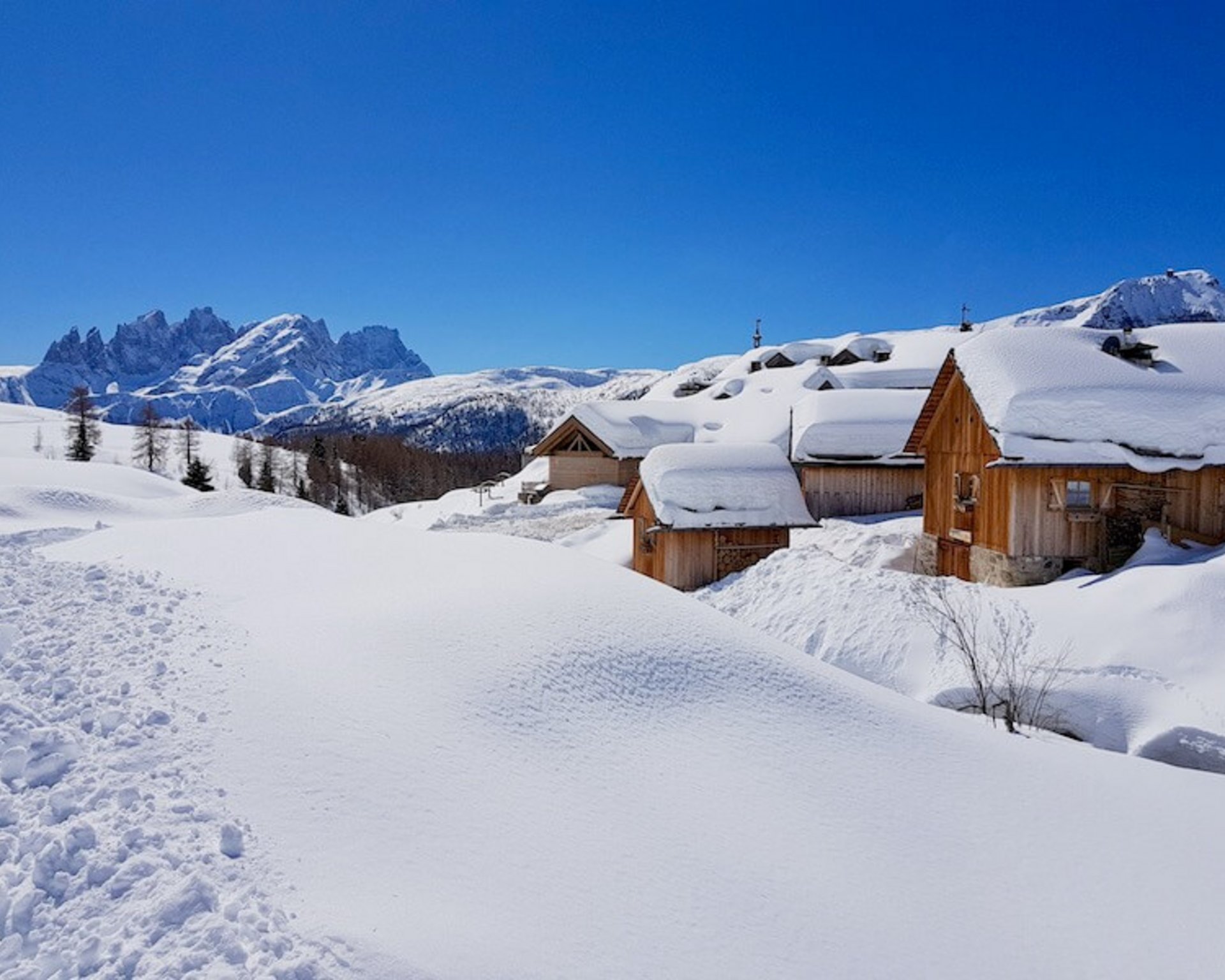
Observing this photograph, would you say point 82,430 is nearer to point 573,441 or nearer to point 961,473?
point 573,441

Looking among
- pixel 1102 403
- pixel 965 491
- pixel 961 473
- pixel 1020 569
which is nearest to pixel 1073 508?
pixel 1020 569

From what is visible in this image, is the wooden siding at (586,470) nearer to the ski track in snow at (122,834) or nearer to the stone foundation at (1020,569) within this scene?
the stone foundation at (1020,569)

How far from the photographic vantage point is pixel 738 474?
70.8 ft

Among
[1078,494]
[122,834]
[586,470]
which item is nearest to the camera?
[122,834]

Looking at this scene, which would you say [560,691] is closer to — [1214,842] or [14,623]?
[1214,842]

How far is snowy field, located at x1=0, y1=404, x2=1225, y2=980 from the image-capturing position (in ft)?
12.7

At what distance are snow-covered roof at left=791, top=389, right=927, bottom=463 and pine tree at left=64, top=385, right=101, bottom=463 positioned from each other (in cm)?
5041

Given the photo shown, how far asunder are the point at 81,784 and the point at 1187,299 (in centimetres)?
22132

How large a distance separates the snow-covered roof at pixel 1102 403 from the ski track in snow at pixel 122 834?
622 inches

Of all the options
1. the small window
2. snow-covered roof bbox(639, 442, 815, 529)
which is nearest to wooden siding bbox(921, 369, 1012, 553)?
the small window

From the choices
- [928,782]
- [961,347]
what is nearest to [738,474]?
[961,347]

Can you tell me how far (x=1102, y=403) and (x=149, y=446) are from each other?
8352 cm

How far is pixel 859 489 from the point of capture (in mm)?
27156

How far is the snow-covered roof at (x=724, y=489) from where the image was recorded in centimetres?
2069
